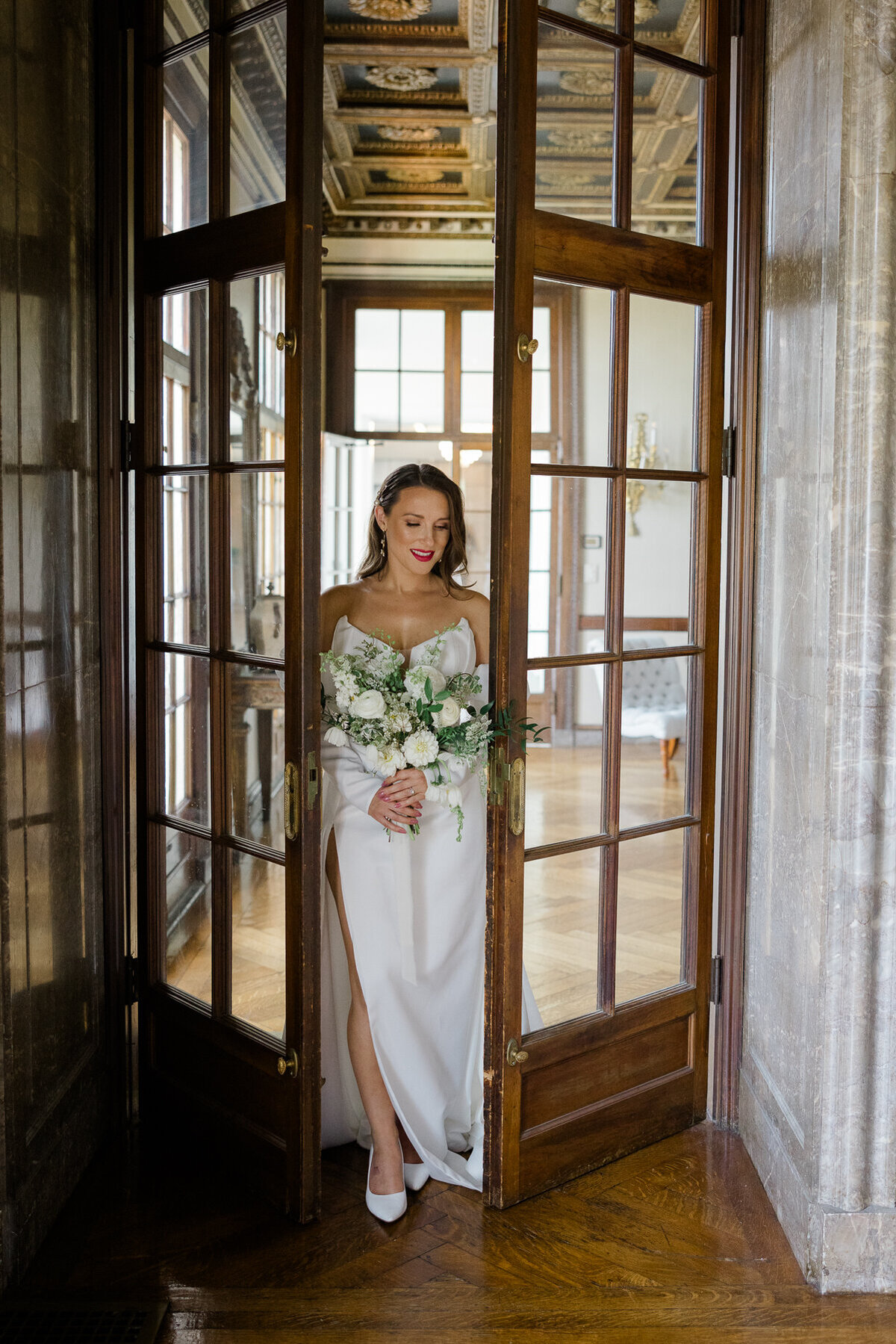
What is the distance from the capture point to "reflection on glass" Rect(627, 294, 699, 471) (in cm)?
267

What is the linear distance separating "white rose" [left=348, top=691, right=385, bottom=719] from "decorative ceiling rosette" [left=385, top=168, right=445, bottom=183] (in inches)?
258

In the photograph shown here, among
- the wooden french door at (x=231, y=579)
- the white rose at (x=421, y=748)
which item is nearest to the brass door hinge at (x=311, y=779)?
the wooden french door at (x=231, y=579)

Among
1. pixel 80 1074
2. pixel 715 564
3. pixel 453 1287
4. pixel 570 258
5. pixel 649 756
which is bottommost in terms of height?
pixel 453 1287

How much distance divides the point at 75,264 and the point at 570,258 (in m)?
1.16

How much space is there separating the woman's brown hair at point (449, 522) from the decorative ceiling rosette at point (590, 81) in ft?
3.05

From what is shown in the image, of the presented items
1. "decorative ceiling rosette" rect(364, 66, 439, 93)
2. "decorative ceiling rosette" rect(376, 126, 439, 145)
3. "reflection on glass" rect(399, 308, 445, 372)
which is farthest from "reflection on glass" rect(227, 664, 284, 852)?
"reflection on glass" rect(399, 308, 445, 372)

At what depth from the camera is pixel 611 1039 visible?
276cm

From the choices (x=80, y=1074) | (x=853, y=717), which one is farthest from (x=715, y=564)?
(x=80, y=1074)

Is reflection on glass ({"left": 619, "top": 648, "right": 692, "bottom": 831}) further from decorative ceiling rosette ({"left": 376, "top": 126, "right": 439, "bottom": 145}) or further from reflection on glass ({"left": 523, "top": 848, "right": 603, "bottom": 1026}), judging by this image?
decorative ceiling rosette ({"left": 376, "top": 126, "right": 439, "bottom": 145})

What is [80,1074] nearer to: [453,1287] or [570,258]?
[453,1287]

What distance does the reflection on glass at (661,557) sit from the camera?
271 centimetres

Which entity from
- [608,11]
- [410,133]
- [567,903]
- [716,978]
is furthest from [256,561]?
[410,133]

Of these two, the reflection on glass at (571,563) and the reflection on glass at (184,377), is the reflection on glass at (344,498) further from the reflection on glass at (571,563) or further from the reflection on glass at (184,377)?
the reflection on glass at (571,563)

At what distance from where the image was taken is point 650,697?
2.74m
